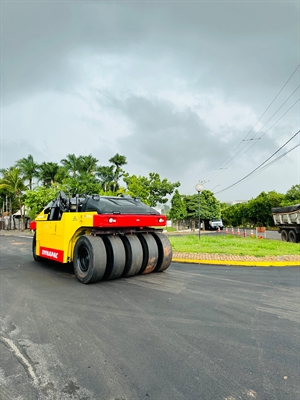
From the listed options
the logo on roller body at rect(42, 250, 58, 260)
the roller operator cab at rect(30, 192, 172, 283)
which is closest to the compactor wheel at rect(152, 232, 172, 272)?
the roller operator cab at rect(30, 192, 172, 283)

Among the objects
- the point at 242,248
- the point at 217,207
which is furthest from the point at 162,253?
the point at 217,207

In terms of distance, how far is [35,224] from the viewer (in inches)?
388

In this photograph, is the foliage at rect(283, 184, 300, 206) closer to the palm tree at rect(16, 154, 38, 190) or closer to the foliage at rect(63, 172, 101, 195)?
the foliage at rect(63, 172, 101, 195)

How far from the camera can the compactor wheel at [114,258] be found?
22.0 ft

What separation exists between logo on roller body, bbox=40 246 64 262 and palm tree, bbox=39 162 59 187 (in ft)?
127

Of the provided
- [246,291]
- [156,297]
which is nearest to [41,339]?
[156,297]

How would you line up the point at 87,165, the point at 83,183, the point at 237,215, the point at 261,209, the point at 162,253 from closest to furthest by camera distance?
1. the point at 162,253
2. the point at 83,183
3. the point at 87,165
4. the point at 261,209
5. the point at 237,215

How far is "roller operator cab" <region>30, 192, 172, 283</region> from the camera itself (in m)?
6.61

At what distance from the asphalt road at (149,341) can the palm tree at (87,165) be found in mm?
38478

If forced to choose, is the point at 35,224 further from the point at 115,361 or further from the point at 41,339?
the point at 115,361

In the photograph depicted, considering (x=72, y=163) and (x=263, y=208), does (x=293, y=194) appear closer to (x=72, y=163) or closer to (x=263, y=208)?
(x=263, y=208)

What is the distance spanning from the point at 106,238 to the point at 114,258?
0.57 metres

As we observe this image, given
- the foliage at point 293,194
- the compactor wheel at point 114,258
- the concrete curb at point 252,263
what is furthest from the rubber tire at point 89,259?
the foliage at point 293,194

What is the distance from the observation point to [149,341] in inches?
145
